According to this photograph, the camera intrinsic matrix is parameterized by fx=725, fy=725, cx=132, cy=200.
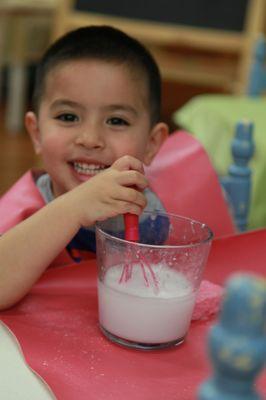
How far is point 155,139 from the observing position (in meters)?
1.13

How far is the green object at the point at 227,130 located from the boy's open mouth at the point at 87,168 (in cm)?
64

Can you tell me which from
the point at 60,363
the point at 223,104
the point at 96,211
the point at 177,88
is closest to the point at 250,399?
the point at 60,363

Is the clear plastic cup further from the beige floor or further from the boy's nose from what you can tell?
the beige floor

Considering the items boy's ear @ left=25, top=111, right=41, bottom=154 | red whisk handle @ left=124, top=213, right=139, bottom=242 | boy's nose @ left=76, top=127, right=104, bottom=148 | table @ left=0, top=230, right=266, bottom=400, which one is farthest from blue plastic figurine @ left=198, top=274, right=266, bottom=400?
boy's ear @ left=25, top=111, right=41, bottom=154

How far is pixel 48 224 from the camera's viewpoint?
837 mm

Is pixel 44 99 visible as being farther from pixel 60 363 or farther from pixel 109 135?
pixel 60 363

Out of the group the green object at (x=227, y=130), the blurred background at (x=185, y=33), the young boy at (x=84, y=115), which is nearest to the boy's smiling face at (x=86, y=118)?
the young boy at (x=84, y=115)

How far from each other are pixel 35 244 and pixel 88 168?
19 centimetres

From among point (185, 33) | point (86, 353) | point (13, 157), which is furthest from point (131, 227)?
point (13, 157)

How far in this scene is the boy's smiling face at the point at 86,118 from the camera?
983mm

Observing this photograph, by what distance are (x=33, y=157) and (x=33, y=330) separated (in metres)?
2.79

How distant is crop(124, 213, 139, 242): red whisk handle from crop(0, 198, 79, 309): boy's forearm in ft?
0.22

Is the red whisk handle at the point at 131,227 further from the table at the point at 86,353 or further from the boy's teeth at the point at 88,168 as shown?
the boy's teeth at the point at 88,168

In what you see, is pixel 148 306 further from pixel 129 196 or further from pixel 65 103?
pixel 65 103
